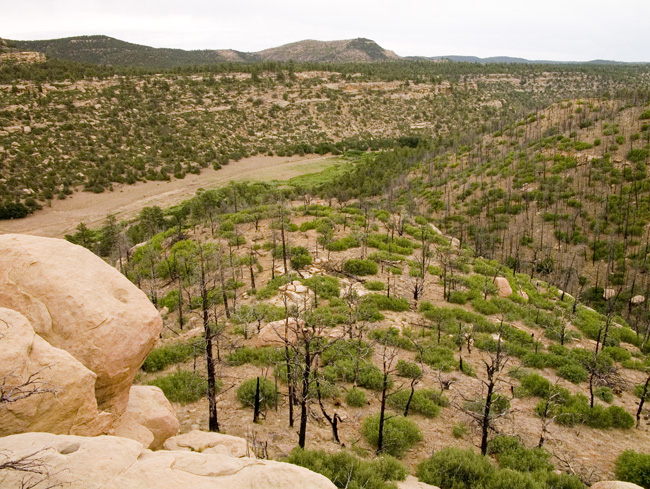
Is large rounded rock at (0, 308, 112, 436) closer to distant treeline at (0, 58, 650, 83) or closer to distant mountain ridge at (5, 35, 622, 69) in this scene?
distant treeline at (0, 58, 650, 83)

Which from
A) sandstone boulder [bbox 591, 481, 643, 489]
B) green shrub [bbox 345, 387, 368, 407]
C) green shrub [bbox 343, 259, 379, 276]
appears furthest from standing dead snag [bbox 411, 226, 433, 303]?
sandstone boulder [bbox 591, 481, 643, 489]

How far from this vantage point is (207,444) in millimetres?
7391

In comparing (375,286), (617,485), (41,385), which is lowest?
(375,286)

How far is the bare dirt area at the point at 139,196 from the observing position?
34.7 metres

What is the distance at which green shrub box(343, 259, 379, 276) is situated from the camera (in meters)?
20.2

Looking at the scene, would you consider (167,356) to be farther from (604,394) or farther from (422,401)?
(604,394)

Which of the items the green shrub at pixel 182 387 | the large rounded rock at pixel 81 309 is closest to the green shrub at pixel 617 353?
the green shrub at pixel 182 387

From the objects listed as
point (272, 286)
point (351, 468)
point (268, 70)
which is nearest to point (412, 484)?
point (351, 468)

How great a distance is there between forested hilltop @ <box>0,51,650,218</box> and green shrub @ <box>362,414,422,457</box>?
3674 centimetres

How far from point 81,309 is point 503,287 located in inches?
712

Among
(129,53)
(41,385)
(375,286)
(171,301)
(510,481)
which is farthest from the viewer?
(129,53)

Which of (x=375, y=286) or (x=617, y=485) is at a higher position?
(x=617, y=485)

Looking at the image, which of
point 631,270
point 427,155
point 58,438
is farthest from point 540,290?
point 427,155

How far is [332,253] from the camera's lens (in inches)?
882
